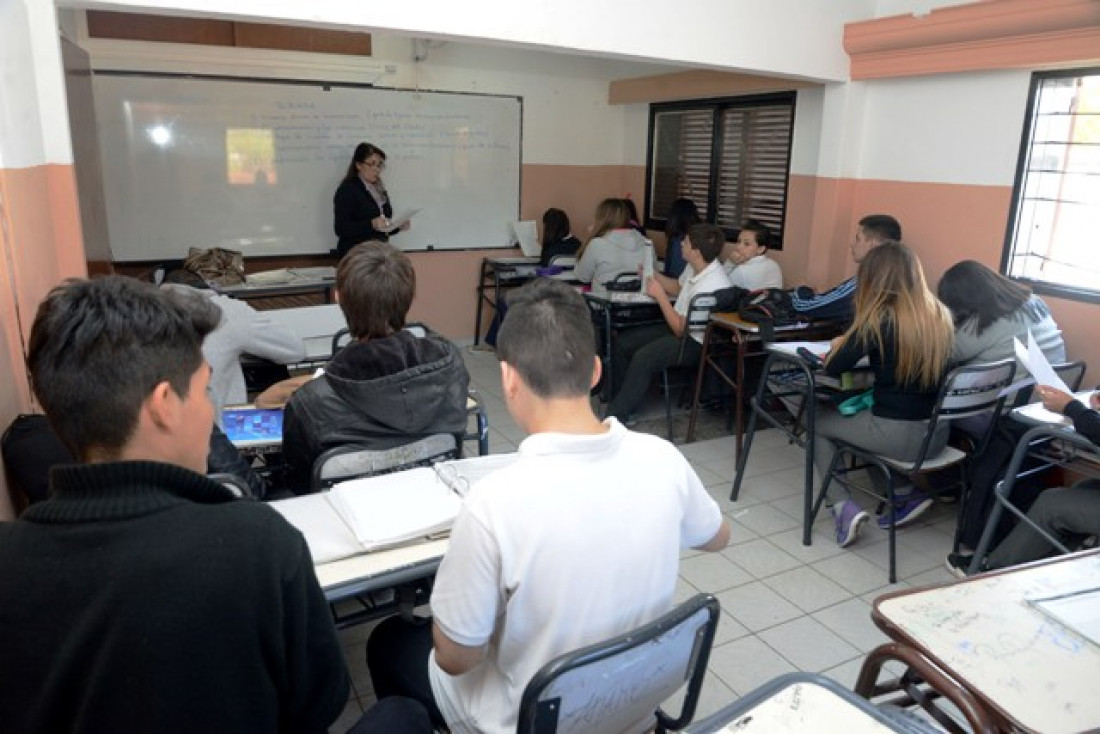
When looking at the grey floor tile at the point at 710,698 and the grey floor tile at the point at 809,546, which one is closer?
the grey floor tile at the point at 710,698

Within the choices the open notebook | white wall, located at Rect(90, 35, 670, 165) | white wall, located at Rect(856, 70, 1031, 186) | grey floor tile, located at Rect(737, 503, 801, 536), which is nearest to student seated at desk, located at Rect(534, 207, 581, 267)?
white wall, located at Rect(90, 35, 670, 165)

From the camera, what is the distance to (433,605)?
1.20 meters

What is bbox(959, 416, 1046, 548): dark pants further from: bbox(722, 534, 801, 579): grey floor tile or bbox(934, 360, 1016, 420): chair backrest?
bbox(722, 534, 801, 579): grey floor tile

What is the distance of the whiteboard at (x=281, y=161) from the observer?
4.75 metres

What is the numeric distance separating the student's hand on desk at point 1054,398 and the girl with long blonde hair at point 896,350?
403 millimetres

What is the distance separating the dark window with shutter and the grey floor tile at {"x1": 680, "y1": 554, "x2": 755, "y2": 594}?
2796 mm

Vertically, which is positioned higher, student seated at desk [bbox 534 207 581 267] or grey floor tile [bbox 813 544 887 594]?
student seated at desk [bbox 534 207 581 267]

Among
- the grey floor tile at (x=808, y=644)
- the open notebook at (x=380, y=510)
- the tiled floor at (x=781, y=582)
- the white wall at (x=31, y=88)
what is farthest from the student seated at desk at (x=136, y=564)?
the grey floor tile at (x=808, y=644)

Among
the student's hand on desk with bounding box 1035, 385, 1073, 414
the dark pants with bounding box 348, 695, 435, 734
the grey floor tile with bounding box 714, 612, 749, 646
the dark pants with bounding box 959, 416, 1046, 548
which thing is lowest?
the grey floor tile with bounding box 714, 612, 749, 646

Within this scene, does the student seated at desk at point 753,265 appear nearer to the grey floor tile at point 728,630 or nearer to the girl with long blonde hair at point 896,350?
the girl with long blonde hair at point 896,350

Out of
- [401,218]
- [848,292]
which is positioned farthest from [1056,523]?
[401,218]

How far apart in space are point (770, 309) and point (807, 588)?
1.59m

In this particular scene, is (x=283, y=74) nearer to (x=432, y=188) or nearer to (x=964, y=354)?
(x=432, y=188)

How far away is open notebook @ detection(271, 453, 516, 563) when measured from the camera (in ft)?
4.91
